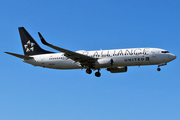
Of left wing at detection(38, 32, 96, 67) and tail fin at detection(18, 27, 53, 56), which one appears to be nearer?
left wing at detection(38, 32, 96, 67)

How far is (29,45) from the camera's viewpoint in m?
57.1

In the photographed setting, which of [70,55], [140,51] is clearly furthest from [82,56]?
[140,51]

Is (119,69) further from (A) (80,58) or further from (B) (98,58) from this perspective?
(A) (80,58)

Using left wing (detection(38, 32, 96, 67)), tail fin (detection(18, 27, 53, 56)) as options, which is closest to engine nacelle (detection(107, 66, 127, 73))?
left wing (detection(38, 32, 96, 67))

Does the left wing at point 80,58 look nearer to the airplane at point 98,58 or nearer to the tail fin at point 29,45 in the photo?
the airplane at point 98,58

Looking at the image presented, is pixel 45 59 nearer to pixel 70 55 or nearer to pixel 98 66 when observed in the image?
pixel 70 55

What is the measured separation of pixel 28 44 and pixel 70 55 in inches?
484

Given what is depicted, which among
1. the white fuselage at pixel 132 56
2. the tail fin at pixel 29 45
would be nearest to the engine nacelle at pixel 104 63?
the white fuselage at pixel 132 56

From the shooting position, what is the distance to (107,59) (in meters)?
48.3

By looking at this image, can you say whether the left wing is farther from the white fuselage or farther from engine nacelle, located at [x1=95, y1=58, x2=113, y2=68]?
the white fuselage

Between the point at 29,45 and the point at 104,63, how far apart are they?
16.5m

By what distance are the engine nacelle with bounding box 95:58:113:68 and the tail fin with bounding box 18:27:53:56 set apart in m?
11.2

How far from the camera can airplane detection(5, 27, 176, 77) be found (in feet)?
155

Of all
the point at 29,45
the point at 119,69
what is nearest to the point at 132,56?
the point at 119,69
